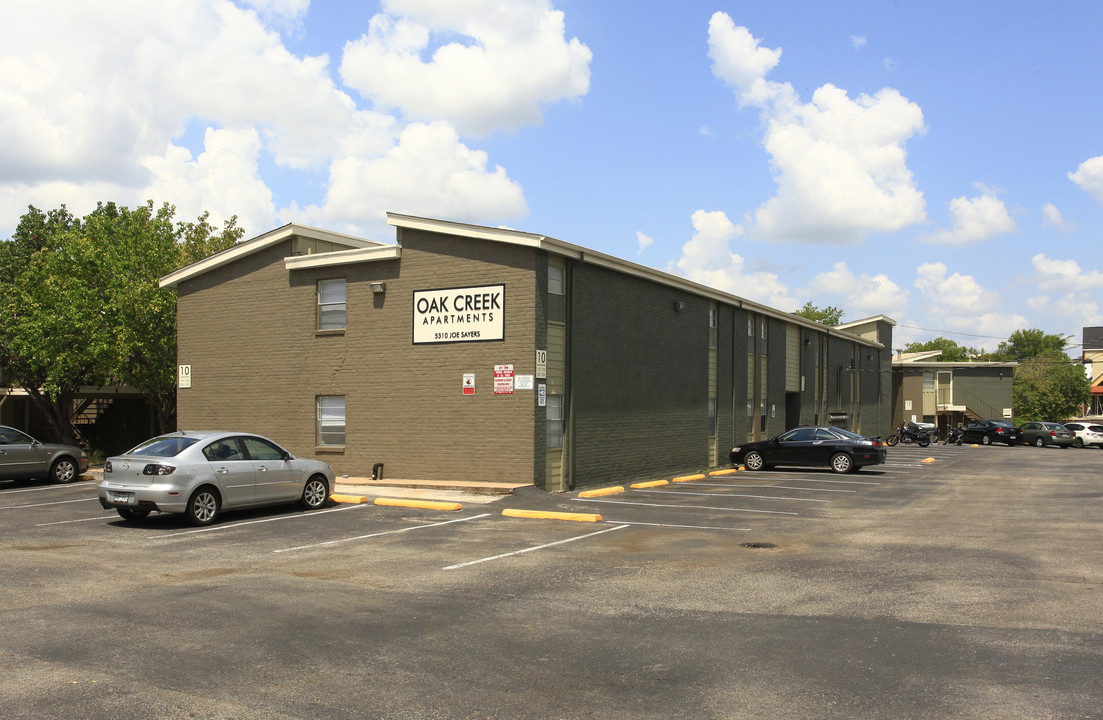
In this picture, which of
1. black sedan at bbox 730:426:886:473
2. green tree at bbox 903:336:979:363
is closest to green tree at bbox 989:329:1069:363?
green tree at bbox 903:336:979:363

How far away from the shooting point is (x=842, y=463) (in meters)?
26.6

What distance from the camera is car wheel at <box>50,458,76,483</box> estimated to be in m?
21.2

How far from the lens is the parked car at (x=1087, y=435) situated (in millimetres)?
48281

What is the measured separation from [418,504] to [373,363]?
5.84 metres

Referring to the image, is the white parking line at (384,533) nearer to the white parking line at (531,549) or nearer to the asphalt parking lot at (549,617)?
the asphalt parking lot at (549,617)

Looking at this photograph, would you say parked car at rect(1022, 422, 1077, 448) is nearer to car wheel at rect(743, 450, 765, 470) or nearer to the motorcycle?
the motorcycle

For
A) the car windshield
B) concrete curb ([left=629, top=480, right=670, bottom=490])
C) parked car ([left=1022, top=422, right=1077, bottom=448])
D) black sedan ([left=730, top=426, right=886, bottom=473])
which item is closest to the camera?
the car windshield

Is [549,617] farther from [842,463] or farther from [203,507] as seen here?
[842,463]

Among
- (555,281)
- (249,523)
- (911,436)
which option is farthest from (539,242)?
(911,436)

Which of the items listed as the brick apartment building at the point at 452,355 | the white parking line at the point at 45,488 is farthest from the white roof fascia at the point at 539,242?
the white parking line at the point at 45,488

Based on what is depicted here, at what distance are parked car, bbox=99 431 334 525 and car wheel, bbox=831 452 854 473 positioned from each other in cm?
1718

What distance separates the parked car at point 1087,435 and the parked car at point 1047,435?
380 mm

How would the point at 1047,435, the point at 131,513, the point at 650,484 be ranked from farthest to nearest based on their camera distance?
1. the point at 1047,435
2. the point at 650,484
3. the point at 131,513

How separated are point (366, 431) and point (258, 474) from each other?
22.3ft
